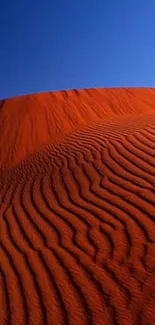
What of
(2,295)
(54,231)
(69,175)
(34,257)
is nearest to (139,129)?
(69,175)

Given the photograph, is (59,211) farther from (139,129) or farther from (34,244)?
(139,129)

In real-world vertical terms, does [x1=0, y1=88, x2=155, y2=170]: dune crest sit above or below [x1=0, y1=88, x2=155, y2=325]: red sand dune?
above

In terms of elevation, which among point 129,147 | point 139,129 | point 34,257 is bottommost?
point 34,257

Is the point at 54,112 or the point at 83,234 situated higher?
the point at 54,112

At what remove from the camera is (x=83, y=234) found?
13.1 ft

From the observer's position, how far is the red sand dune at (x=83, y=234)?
2861mm

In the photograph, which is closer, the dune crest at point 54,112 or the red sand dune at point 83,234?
the red sand dune at point 83,234

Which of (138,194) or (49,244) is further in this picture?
(138,194)

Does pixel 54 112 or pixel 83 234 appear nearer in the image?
pixel 83 234

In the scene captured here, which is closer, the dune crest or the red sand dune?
the red sand dune

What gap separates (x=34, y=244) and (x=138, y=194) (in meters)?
1.39

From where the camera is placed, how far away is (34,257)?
3.82m

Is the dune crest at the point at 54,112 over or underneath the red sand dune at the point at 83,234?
over

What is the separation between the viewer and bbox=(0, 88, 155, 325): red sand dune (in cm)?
286
